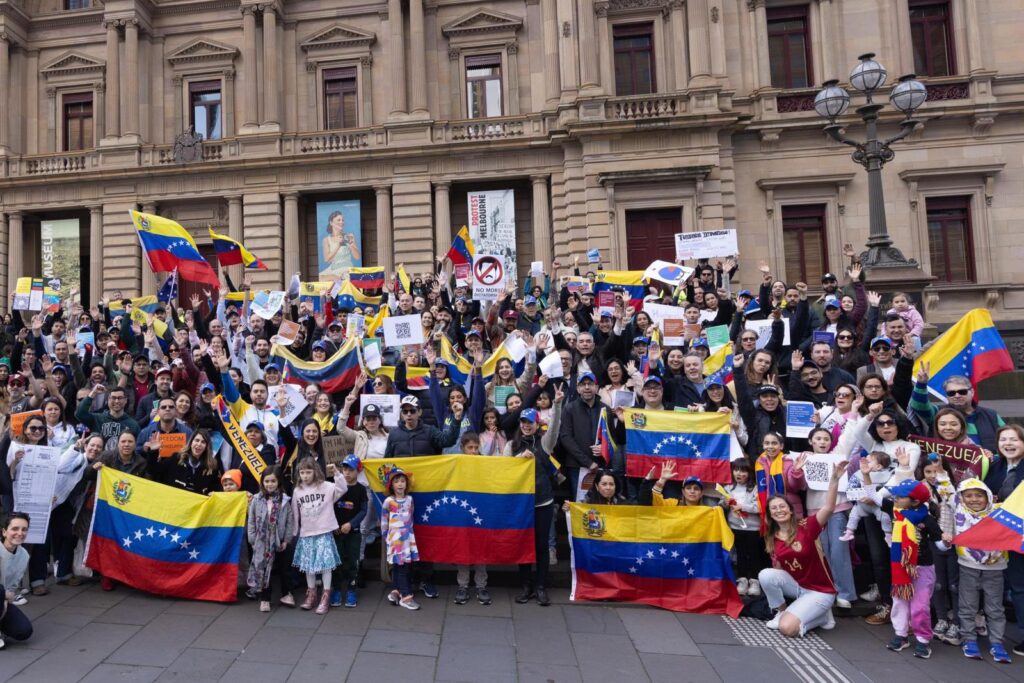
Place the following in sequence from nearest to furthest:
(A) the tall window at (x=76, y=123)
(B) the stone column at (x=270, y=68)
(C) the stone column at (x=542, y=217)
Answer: (C) the stone column at (x=542, y=217), (B) the stone column at (x=270, y=68), (A) the tall window at (x=76, y=123)

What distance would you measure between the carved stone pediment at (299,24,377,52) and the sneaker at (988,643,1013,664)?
26.6 meters

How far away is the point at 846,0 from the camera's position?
75.7 ft

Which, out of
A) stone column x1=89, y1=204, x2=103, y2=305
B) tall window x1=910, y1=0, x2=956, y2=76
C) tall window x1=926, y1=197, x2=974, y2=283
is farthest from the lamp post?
stone column x1=89, y1=204, x2=103, y2=305

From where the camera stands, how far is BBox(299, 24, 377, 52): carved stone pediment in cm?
2609

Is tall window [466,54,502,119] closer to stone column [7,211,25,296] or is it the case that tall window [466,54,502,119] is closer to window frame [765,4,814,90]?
window frame [765,4,814,90]

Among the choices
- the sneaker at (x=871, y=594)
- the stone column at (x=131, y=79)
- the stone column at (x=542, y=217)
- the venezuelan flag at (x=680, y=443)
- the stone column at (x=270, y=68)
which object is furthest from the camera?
the stone column at (x=131, y=79)

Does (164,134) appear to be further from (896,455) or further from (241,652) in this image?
(896,455)

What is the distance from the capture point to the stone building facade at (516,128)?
22188 mm

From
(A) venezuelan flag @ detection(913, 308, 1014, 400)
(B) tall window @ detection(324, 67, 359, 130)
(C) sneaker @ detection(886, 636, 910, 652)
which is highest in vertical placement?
(B) tall window @ detection(324, 67, 359, 130)

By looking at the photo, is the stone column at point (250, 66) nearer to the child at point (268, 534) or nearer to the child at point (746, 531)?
the child at point (268, 534)

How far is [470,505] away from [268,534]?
6.96 ft

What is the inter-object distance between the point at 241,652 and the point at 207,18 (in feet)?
91.5

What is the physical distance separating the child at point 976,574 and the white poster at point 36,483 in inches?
356

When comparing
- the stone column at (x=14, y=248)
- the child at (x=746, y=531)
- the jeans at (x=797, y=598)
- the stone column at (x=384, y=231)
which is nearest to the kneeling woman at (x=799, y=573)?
the jeans at (x=797, y=598)
